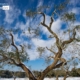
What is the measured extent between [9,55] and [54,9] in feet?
9.49

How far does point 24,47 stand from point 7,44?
2.63 feet

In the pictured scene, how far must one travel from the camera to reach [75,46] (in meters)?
8.04

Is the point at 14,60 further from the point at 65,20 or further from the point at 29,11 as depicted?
the point at 65,20

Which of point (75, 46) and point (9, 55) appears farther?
point (9, 55)

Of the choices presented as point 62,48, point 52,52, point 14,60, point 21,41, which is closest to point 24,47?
point 21,41

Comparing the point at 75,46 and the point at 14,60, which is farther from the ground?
the point at 75,46

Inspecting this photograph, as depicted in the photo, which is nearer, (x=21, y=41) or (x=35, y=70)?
(x=21, y=41)

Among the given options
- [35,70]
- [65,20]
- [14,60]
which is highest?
[65,20]

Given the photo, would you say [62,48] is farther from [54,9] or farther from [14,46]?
[14,46]

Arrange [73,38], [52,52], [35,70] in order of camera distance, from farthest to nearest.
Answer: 1. [35,70]
2. [52,52]
3. [73,38]

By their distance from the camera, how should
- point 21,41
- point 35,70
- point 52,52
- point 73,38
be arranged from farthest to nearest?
point 35,70, point 21,41, point 52,52, point 73,38

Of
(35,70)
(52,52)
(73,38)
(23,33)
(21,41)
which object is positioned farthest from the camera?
(35,70)

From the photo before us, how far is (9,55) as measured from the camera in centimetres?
895

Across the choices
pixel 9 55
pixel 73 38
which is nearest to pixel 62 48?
pixel 73 38
